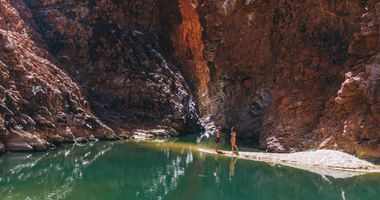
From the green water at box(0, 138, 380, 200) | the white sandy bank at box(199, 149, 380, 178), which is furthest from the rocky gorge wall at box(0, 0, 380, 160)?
the green water at box(0, 138, 380, 200)

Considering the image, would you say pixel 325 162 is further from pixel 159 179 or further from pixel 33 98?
pixel 33 98

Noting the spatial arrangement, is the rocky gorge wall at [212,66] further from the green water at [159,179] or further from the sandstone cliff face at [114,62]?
the green water at [159,179]

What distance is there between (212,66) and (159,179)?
4414 centimetres

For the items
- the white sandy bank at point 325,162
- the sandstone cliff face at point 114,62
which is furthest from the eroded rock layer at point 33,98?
the white sandy bank at point 325,162

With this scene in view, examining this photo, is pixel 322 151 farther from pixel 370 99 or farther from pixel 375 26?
pixel 375 26

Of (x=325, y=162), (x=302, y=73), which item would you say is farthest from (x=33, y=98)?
(x=325, y=162)

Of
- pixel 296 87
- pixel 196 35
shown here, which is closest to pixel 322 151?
pixel 296 87

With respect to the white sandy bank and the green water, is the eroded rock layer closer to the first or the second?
the green water

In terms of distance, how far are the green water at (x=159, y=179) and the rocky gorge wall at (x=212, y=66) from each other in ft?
20.2

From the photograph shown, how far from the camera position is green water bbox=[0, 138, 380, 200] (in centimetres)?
1734

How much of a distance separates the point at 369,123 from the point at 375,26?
270 inches

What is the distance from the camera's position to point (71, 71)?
1799 inches

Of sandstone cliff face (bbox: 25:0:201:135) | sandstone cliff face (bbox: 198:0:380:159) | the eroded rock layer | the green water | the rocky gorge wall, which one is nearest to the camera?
the green water

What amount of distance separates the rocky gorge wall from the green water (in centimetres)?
616
